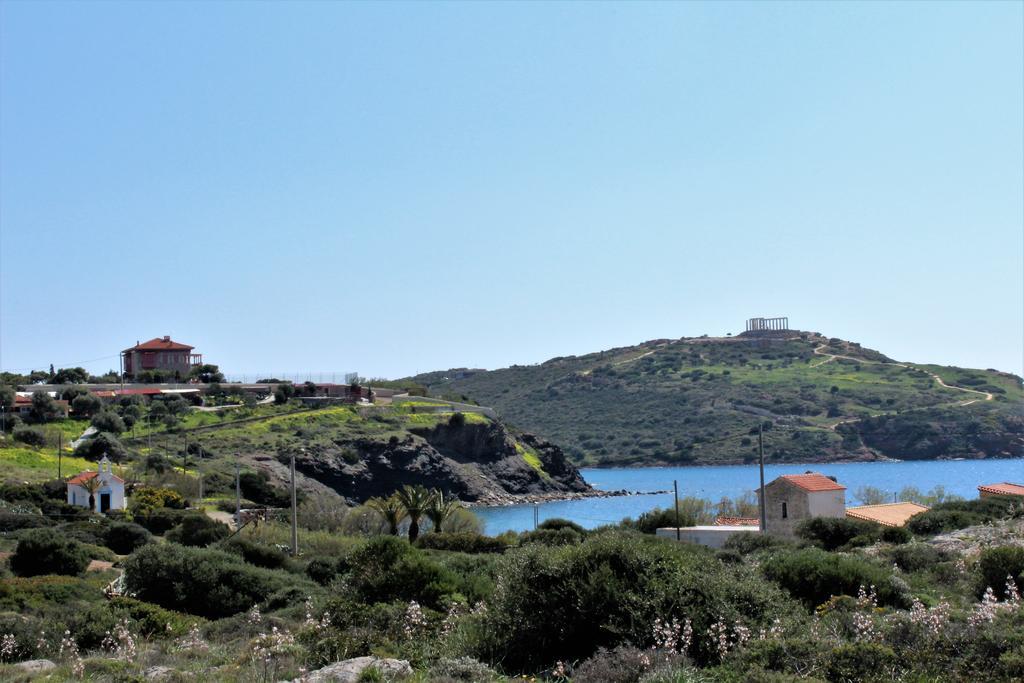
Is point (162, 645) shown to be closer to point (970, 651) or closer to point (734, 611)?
point (734, 611)

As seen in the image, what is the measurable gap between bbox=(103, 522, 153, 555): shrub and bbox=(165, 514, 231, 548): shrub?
3.45 feet

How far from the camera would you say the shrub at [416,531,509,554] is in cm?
3562

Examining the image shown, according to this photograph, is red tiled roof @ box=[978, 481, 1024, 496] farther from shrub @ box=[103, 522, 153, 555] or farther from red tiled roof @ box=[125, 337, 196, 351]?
red tiled roof @ box=[125, 337, 196, 351]

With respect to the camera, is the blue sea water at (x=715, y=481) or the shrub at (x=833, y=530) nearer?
the shrub at (x=833, y=530)

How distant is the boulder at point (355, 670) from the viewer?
9.78m

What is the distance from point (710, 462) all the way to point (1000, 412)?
42.4 meters

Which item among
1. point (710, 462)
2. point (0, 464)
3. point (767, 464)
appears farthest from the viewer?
point (710, 462)

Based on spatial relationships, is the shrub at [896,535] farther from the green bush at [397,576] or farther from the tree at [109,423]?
the tree at [109,423]

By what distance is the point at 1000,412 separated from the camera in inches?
5871

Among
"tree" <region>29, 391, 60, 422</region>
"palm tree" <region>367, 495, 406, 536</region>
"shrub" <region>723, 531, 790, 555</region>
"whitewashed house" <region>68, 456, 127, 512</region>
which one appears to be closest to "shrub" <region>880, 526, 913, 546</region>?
"shrub" <region>723, 531, 790, 555</region>

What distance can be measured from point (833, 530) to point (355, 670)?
27119mm

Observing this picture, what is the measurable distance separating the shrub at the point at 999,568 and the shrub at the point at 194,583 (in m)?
15.3

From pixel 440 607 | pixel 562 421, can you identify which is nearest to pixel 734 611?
pixel 440 607

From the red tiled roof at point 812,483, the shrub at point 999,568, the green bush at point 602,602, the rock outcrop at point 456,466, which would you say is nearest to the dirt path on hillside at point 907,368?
the rock outcrop at point 456,466
